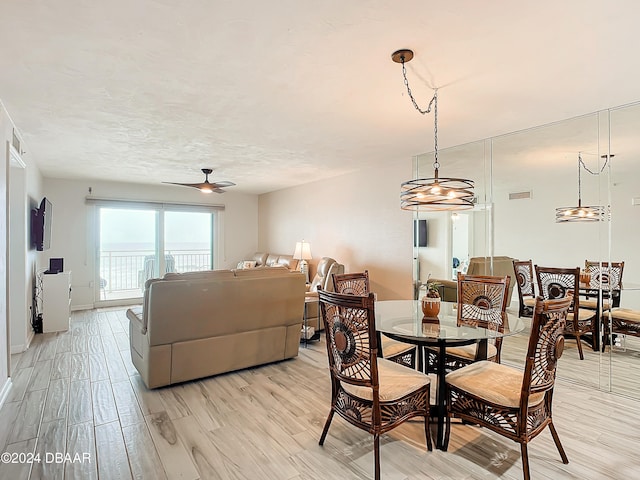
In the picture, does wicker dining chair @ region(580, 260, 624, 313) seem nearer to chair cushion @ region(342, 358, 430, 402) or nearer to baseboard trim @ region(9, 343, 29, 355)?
chair cushion @ region(342, 358, 430, 402)

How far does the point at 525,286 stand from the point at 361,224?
2.53 meters

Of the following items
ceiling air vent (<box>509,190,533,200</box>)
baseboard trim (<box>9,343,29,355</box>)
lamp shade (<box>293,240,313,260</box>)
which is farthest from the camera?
lamp shade (<box>293,240,313,260</box>)

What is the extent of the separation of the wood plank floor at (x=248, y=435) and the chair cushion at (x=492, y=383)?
16.9 inches

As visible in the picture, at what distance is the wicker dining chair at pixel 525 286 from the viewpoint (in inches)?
143

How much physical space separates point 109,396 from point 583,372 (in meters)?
4.28

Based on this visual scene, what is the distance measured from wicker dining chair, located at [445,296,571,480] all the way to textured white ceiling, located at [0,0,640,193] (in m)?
1.46

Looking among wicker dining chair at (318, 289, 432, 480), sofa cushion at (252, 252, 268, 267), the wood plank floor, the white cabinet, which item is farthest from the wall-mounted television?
wicker dining chair at (318, 289, 432, 480)

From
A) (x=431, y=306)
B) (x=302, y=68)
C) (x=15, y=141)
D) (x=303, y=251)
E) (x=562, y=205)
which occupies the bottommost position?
(x=431, y=306)

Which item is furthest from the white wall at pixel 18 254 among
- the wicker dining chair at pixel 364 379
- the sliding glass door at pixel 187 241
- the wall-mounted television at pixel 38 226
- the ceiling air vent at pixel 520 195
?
the ceiling air vent at pixel 520 195

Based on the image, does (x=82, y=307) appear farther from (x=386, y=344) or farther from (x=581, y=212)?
(x=581, y=212)

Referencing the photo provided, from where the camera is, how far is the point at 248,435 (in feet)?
7.86

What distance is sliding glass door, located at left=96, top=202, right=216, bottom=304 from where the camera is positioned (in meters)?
7.12

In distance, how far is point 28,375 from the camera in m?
3.38

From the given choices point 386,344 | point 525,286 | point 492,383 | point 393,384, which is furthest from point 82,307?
point 525,286
